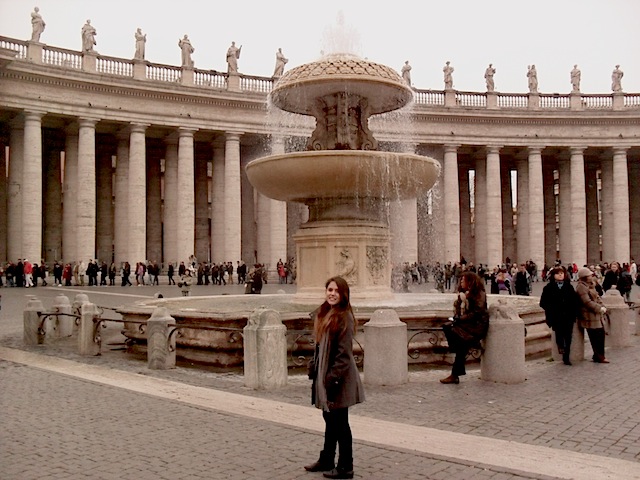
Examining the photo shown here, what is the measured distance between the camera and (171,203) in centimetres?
4778

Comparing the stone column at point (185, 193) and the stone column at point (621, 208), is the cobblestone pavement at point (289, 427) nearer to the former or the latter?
the stone column at point (185, 193)

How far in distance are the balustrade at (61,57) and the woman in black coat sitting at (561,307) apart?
3627 centimetres

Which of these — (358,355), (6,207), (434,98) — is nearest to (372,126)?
(434,98)

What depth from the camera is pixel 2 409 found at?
895 centimetres

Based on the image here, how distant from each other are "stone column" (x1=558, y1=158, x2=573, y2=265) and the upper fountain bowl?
41.6m

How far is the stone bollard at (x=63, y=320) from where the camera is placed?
1727 cm

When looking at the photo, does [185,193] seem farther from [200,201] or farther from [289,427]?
[289,427]

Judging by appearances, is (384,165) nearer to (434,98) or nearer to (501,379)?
(501,379)

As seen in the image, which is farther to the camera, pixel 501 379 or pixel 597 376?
pixel 597 376

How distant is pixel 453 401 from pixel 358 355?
2.63 m

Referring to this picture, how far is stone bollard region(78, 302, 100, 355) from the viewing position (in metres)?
14.0

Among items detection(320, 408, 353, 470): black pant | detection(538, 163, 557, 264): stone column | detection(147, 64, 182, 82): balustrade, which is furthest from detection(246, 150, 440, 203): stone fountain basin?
detection(538, 163, 557, 264): stone column

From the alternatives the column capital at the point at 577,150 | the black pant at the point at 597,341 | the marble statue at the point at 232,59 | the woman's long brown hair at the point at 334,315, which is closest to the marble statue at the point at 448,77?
the column capital at the point at 577,150

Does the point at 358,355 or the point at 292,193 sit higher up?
the point at 292,193
